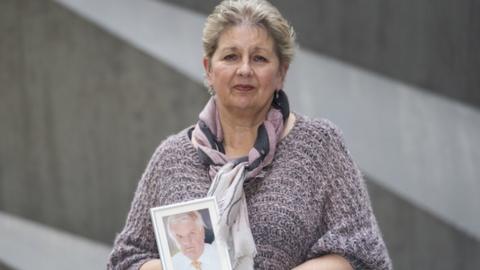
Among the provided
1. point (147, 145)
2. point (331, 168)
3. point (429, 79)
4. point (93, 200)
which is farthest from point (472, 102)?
point (331, 168)

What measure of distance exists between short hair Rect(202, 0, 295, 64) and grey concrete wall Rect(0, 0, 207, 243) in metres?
2.46

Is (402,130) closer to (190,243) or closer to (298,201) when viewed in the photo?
(298,201)

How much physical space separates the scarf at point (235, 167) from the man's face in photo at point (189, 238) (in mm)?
62

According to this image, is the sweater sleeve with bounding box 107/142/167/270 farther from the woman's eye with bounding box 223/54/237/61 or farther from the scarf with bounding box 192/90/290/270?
the woman's eye with bounding box 223/54/237/61

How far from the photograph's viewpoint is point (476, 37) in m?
5.32

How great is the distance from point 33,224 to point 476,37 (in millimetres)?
2827

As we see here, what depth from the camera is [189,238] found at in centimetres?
266

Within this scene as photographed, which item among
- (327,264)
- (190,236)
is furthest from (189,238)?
(327,264)

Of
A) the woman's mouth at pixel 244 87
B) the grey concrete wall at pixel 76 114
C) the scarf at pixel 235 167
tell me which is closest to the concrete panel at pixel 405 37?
the grey concrete wall at pixel 76 114

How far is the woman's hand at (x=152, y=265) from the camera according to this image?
2.91 meters

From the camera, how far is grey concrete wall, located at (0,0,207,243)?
5418 mm

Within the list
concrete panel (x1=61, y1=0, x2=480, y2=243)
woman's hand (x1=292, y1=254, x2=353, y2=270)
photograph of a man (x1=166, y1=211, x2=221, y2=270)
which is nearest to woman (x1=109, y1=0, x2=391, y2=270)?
woman's hand (x1=292, y1=254, x2=353, y2=270)

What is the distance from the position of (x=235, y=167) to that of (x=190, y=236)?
300mm

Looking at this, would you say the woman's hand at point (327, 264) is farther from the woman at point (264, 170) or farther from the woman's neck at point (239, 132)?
the woman's neck at point (239, 132)
